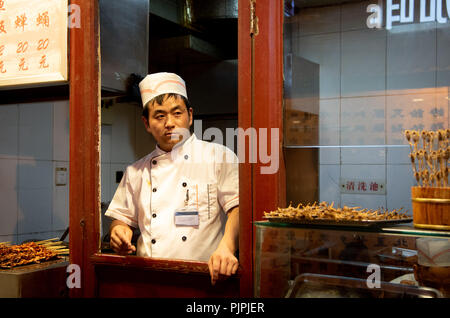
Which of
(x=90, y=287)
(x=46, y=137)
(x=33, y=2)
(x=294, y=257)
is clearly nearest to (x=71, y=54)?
(x=33, y=2)

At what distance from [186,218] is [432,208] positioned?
101cm

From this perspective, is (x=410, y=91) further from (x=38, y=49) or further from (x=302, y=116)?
(x=38, y=49)

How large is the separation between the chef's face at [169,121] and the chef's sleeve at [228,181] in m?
0.22

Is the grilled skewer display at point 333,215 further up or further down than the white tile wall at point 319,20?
further down

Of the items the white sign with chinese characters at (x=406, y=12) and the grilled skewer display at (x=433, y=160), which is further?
the white sign with chinese characters at (x=406, y=12)

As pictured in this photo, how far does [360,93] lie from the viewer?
1547 mm

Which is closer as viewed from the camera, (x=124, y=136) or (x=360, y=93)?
(x=360, y=93)

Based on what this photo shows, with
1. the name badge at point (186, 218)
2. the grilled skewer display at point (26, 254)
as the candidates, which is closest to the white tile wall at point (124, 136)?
the grilled skewer display at point (26, 254)

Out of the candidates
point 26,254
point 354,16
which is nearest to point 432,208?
point 354,16

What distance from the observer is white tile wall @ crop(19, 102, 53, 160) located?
3.40 metres

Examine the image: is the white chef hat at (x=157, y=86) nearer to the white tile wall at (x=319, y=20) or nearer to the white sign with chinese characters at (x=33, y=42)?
the white sign with chinese characters at (x=33, y=42)

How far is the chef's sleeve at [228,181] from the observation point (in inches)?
69.7

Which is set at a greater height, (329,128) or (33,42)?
(33,42)

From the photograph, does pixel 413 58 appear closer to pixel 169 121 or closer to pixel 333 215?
pixel 333 215
